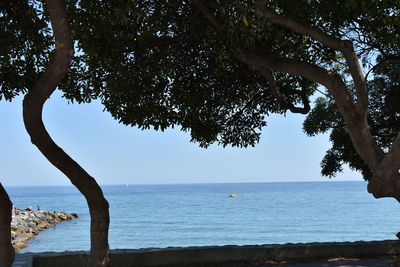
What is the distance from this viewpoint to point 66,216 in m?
66.2

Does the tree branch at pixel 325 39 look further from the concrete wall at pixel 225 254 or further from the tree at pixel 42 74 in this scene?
the concrete wall at pixel 225 254

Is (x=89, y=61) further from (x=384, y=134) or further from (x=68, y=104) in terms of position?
(x=384, y=134)

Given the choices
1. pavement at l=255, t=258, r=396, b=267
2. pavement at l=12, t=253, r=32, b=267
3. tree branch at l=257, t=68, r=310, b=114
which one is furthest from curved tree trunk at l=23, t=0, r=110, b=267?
tree branch at l=257, t=68, r=310, b=114

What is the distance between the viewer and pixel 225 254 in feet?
38.1

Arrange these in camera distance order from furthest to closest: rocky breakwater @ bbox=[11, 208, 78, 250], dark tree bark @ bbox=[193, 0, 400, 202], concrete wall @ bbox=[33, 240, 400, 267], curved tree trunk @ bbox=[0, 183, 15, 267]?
rocky breakwater @ bbox=[11, 208, 78, 250], concrete wall @ bbox=[33, 240, 400, 267], dark tree bark @ bbox=[193, 0, 400, 202], curved tree trunk @ bbox=[0, 183, 15, 267]

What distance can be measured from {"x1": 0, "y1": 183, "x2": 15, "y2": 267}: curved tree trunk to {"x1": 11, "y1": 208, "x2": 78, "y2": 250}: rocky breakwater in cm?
3058

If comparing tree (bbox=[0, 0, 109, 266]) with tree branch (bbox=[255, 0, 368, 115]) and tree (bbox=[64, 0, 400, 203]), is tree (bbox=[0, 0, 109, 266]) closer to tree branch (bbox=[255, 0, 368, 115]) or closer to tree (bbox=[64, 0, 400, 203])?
tree (bbox=[64, 0, 400, 203])

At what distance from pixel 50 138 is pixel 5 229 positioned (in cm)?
136

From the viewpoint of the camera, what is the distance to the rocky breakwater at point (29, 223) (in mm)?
40500

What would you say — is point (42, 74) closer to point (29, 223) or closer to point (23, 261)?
point (23, 261)

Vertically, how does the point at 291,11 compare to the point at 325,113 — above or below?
above

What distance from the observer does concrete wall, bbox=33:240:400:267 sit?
425 inches

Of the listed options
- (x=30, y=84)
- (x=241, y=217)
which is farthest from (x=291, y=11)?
(x=241, y=217)

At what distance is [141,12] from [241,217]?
212ft
